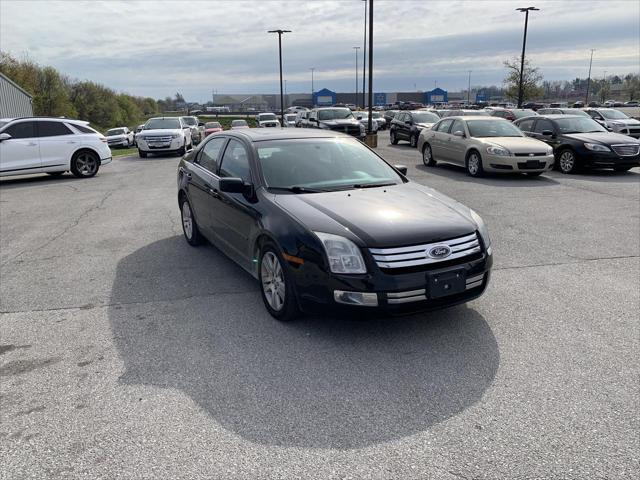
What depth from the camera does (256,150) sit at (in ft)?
17.6

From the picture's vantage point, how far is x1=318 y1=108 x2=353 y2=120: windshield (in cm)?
2629

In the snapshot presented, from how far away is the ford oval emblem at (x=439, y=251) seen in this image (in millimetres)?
4031

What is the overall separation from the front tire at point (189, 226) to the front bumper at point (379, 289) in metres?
3.16

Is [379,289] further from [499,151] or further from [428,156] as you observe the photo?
[428,156]

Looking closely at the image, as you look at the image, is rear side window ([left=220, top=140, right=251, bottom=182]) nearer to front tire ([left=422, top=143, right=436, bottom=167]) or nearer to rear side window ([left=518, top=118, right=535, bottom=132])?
front tire ([left=422, top=143, right=436, bottom=167])

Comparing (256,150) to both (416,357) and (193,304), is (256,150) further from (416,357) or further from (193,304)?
(416,357)

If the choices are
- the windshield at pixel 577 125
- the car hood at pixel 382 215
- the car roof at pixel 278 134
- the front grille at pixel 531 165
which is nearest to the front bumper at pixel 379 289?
the car hood at pixel 382 215

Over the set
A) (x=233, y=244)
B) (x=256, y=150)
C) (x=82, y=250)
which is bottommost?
(x=82, y=250)

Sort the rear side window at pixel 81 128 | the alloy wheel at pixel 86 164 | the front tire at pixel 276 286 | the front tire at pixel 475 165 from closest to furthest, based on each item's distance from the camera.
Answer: the front tire at pixel 276 286 → the front tire at pixel 475 165 → the rear side window at pixel 81 128 → the alloy wheel at pixel 86 164

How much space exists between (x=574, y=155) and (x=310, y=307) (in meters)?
12.2

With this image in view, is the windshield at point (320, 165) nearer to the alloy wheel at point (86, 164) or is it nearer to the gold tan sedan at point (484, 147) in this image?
the gold tan sedan at point (484, 147)

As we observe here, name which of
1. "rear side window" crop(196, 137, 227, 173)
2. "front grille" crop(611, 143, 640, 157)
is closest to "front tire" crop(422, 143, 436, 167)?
"front grille" crop(611, 143, 640, 157)

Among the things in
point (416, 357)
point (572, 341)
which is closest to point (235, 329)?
point (416, 357)

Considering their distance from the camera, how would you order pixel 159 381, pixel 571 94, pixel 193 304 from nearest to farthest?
pixel 159 381, pixel 193 304, pixel 571 94
